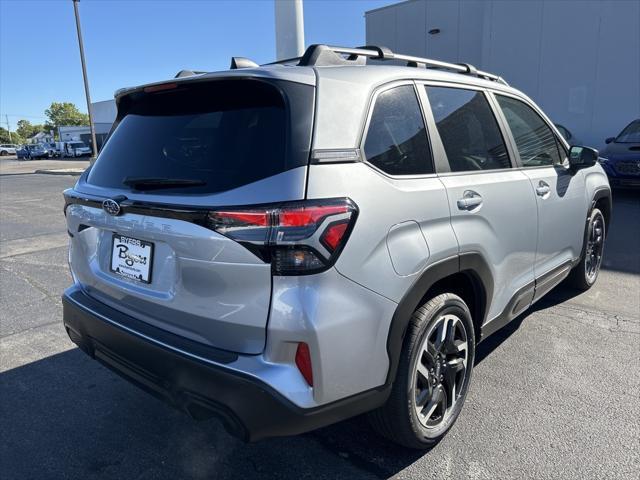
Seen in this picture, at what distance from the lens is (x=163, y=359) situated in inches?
79.1

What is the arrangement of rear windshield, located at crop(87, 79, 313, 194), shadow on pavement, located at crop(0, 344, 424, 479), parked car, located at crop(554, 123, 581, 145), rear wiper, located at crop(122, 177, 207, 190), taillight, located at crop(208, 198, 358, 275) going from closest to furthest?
taillight, located at crop(208, 198, 358, 275) < rear windshield, located at crop(87, 79, 313, 194) < rear wiper, located at crop(122, 177, 207, 190) < shadow on pavement, located at crop(0, 344, 424, 479) < parked car, located at crop(554, 123, 581, 145)

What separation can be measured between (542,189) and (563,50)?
1337 centimetres

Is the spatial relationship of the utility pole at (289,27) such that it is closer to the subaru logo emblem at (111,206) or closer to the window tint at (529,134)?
the window tint at (529,134)

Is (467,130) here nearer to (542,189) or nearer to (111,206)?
(542,189)

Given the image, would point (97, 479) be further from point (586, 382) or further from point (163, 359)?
point (586, 382)

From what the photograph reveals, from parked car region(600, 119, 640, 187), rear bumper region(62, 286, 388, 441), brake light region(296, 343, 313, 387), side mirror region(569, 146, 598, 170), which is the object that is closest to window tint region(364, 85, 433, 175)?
brake light region(296, 343, 313, 387)

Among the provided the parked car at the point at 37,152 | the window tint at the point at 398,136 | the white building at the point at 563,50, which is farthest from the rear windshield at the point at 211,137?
the parked car at the point at 37,152

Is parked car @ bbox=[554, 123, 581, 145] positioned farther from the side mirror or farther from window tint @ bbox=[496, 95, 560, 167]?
window tint @ bbox=[496, 95, 560, 167]

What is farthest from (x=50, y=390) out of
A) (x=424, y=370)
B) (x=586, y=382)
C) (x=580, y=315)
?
(x=580, y=315)

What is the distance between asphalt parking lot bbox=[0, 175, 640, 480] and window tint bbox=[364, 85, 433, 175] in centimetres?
144

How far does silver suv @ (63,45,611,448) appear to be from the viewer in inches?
70.6

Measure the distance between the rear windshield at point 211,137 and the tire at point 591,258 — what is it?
11.3 feet

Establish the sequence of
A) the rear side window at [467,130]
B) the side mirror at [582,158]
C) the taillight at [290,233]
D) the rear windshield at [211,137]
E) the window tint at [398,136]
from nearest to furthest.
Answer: the taillight at [290,233] < the rear windshield at [211,137] < the window tint at [398,136] < the rear side window at [467,130] < the side mirror at [582,158]

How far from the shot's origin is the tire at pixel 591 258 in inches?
174
